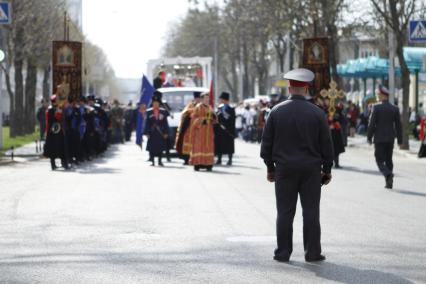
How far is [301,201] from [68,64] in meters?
24.1

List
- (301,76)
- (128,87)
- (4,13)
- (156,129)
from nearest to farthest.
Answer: (301,76) < (4,13) < (156,129) < (128,87)

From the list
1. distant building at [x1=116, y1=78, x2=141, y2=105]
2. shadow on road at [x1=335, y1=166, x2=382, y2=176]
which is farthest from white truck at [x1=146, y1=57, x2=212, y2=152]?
distant building at [x1=116, y1=78, x2=141, y2=105]

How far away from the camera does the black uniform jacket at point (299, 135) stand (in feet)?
34.1

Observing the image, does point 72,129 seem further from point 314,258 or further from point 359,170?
point 314,258

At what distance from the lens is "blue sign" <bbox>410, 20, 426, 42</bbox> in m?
27.8

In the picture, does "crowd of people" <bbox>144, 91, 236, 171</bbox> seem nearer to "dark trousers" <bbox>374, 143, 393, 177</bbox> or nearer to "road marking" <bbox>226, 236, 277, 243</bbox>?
"dark trousers" <bbox>374, 143, 393, 177</bbox>

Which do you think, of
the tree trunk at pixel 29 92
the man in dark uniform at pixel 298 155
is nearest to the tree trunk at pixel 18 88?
the tree trunk at pixel 29 92

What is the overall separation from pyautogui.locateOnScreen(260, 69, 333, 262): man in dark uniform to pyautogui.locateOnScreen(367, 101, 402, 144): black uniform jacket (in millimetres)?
9269

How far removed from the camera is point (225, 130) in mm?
28891

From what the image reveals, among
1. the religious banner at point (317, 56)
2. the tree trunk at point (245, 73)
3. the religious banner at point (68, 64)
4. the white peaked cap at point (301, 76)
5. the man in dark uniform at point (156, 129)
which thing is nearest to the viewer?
the white peaked cap at point (301, 76)

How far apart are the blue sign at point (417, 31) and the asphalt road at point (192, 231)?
5997mm

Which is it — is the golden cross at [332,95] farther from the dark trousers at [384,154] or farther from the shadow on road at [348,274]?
the shadow on road at [348,274]

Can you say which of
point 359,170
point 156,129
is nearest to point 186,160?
point 156,129

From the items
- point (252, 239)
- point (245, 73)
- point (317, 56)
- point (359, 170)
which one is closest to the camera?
point (252, 239)
